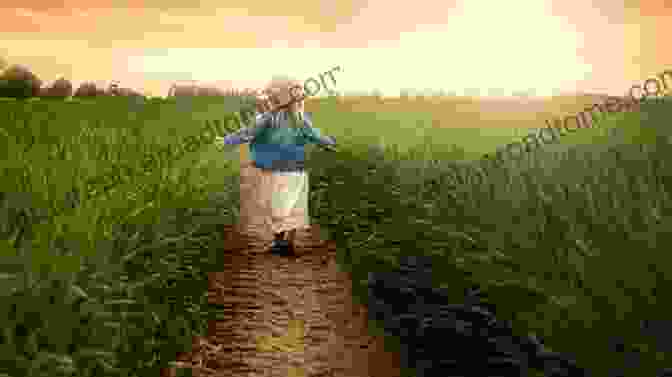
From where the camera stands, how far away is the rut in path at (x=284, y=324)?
471 centimetres

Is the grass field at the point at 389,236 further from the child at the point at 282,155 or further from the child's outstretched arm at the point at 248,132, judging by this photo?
the child at the point at 282,155

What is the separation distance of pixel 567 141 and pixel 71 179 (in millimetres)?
3407

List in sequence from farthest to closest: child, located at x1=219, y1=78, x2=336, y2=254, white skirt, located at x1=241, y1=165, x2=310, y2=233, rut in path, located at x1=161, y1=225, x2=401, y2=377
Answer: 1. white skirt, located at x1=241, y1=165, x2=310, y2=233
2. child, located at x1=219, y1=78, x2=336, y2=254
3. rut in path, located at x1=161, y1=225, x2=401, y2=377

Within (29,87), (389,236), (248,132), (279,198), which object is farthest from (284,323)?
(29,87)

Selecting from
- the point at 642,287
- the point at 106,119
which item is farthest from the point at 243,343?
the point at 106,119

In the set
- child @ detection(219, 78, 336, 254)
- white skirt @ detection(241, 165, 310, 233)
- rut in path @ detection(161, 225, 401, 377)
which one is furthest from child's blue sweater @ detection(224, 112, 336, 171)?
rut in path @ detection(161, 225, 401, 377)

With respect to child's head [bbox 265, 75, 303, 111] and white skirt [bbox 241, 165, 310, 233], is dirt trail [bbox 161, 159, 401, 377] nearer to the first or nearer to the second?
white skirt [bbox 241, 165, 310, 233]

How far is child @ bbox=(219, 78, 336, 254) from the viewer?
745 cm

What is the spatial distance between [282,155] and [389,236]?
124 inches

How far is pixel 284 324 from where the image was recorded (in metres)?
5.58

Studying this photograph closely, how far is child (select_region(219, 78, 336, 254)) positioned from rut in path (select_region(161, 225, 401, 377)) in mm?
393

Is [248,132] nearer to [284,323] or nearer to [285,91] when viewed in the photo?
[285,91]

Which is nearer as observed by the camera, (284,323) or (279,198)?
(284,323)

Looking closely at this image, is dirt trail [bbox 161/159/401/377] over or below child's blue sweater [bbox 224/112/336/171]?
below
